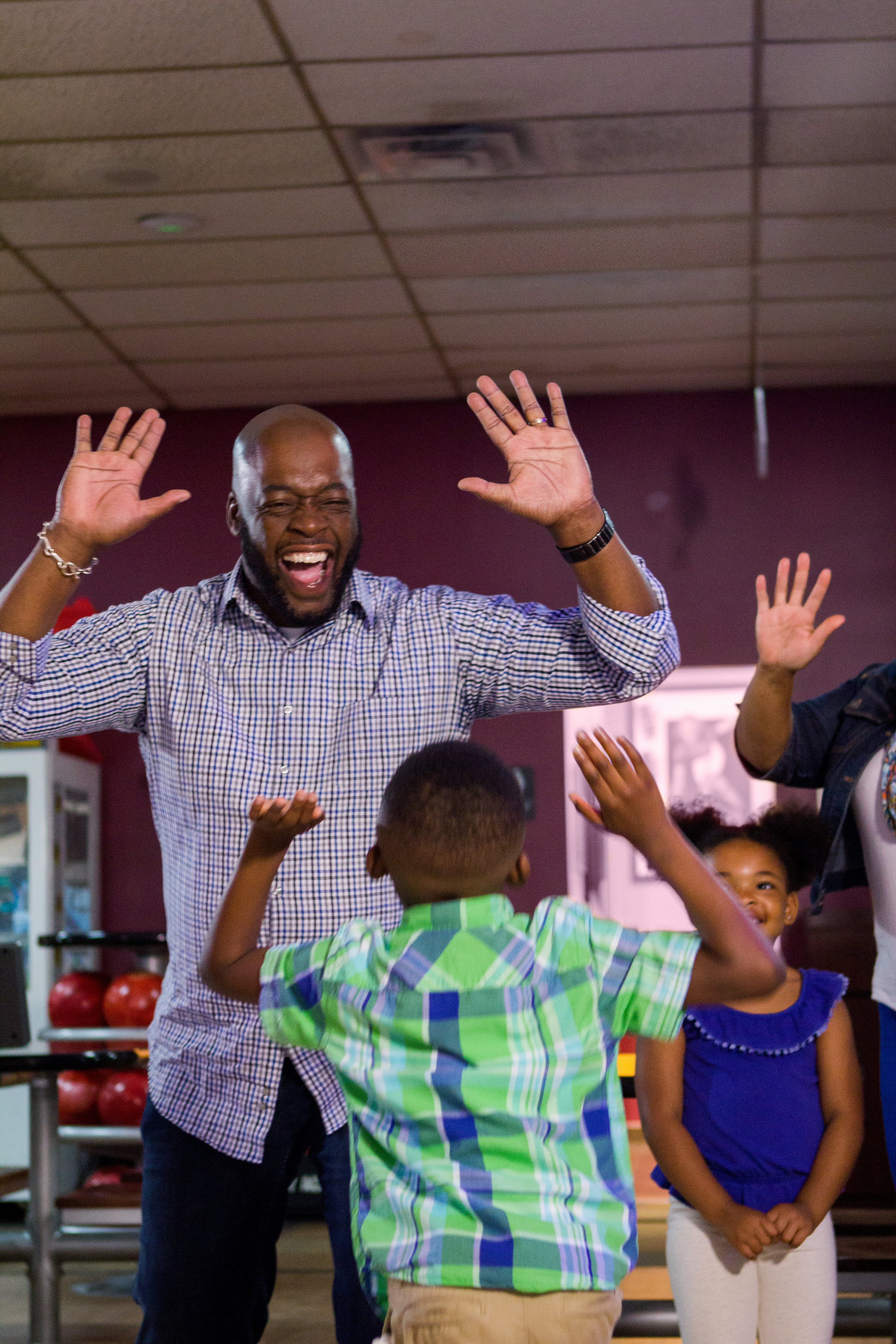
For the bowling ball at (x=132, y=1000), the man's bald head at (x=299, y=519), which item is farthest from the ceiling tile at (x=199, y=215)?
the man's bald head at (x=299, y=519)

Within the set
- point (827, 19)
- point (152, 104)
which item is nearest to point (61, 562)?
point (152, 104)

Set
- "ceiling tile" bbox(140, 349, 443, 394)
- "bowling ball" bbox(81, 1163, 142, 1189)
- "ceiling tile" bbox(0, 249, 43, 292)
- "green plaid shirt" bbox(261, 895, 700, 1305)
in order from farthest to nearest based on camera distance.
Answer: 1. "ceiling tile" bbox(140, 349, 443, 394)
2. "ceiling tile" bbox(0, 249, 43, 292)
3. "bowling ball" bbox(81, 1163, 142, 1189)
4. "green plaid shirt" bbox(261, 895, 700, 1305)

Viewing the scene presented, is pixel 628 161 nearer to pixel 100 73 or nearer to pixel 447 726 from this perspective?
pixel 100 73

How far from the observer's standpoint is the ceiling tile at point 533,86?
3.30 m

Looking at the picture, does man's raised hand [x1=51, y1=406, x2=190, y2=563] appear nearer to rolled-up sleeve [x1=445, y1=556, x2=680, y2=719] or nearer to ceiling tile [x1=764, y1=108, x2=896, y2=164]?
rolled-up sleeve [x1=445, y1=556, x2=680, y2=719]

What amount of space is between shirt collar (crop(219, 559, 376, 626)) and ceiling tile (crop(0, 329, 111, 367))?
11.3 ft

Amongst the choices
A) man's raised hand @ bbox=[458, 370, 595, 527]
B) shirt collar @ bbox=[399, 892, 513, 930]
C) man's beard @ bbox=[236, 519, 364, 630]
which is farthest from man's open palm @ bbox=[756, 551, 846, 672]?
shirt collar @ bbox=[399, 892, 513, 930]

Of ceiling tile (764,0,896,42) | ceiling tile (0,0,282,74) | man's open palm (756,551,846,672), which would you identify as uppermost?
ceiling tile (0,0,282,74)

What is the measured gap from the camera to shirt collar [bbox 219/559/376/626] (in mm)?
1827

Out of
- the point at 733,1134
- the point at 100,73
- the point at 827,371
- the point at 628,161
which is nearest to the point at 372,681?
the point at 733,1134

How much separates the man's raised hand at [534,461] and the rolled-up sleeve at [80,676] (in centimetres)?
45

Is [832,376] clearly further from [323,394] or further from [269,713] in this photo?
[269,713]

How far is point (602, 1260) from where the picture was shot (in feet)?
4.23

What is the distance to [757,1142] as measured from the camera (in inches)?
84.9
